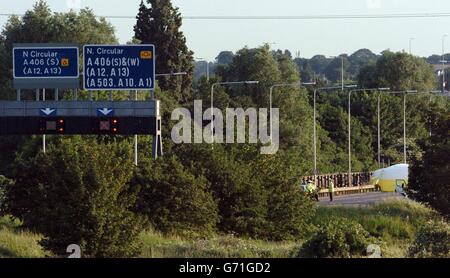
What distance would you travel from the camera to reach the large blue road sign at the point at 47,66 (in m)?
41.8

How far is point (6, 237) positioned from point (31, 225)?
869 mm

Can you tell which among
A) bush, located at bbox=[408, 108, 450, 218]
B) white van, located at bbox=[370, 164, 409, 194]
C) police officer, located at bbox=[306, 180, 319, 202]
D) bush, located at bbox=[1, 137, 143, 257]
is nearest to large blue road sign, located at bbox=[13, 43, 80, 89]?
bush, located at bbox=[1, 137, 143, 257]

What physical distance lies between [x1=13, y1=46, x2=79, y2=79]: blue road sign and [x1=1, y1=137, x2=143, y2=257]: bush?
12150 mm

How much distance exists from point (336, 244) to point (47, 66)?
22.1 m

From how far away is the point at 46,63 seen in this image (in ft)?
137

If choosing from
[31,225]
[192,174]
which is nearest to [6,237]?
[31,225]

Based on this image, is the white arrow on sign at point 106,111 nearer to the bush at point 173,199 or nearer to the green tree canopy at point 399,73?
the bush at point 173,199

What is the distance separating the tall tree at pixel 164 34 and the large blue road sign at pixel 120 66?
140 ft

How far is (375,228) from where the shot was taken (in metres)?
42.7

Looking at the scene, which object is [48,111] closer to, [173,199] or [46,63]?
[46,63]

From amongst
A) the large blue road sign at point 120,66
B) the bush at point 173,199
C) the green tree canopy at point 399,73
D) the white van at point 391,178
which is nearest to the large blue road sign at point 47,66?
the large blue road sign at point 120,66
